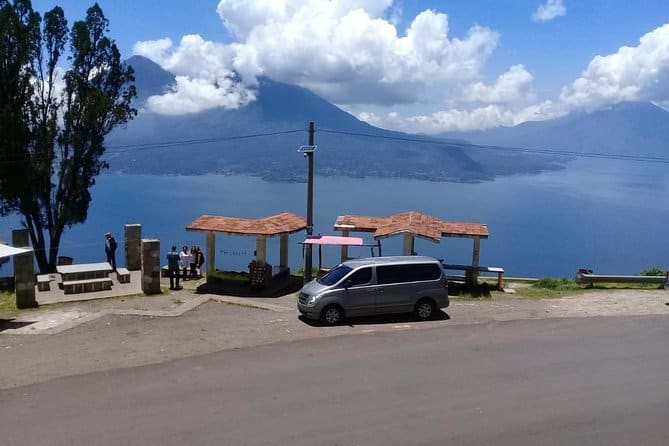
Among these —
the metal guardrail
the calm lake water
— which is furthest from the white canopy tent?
the calm lake water

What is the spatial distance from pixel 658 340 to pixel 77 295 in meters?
17.4

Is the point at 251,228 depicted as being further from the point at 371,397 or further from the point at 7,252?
the point at 371,397

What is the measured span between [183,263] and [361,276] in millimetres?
9885

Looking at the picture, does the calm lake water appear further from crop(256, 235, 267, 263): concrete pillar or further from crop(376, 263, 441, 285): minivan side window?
crop(376, 263, 441, 285): minivan side window

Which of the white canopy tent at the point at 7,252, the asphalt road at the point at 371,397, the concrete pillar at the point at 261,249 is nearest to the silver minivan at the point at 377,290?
the asphalt road at the point at 371,397

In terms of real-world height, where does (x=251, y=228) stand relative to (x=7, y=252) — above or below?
above

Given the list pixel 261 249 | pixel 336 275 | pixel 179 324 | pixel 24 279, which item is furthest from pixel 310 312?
pixel 24 279

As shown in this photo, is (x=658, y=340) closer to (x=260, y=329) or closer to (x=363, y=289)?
(x=363, y=289)

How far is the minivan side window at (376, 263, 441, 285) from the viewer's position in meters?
15.8

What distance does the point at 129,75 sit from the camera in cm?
3088

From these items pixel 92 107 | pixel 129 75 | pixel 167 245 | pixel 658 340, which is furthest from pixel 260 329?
pixel 167 245

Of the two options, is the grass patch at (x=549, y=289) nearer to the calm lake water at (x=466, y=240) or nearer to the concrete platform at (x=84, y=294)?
the concrete platform at (x=84, y=294)

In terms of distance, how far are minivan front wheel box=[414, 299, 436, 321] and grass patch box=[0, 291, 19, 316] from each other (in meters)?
11.7

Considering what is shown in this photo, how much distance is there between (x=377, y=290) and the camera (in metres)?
15.6
